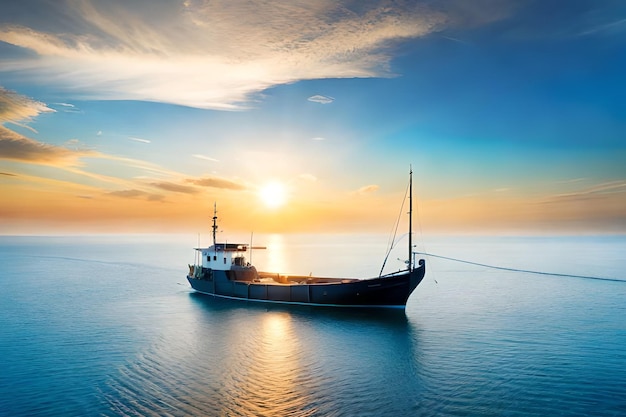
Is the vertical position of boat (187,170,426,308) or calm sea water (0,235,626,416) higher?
boat (187,170,426,308)

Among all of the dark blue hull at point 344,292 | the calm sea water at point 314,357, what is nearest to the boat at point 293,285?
the dark blue hull at point 344,292

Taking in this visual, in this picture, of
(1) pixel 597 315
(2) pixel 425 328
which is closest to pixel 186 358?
(2) pixel 425 328

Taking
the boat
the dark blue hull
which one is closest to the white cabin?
the boat

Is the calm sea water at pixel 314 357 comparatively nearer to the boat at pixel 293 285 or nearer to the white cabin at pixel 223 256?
the boat at pixel 293 285

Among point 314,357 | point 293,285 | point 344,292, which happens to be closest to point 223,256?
point 293,285

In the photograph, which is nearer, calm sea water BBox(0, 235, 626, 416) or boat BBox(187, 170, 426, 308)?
calm sea water BBox(0, 235, 626, 416)

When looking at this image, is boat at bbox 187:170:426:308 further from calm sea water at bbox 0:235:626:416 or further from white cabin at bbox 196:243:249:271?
calm sea water at bbox 0:235:626:416

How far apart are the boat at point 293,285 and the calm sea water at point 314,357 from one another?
1563 millimetres

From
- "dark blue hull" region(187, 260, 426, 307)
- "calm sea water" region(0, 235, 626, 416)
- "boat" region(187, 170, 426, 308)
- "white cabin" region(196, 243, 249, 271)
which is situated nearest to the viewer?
"calm sea water" region(0, 235, 626, 416)

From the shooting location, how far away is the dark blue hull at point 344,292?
140 ft

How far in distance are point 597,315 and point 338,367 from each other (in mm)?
32573

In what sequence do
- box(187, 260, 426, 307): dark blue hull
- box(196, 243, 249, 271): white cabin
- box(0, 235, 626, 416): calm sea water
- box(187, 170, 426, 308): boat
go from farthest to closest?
box(196, 243, 249, 271): white cabin
box(187, 170, 426, 308): boat
box(187, 260, 426, 307): dark blue hull
box(0, 235, 626, 416): calm sea water

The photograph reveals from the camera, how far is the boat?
42875 mm

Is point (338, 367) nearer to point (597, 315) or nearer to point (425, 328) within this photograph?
point (425, 328)
